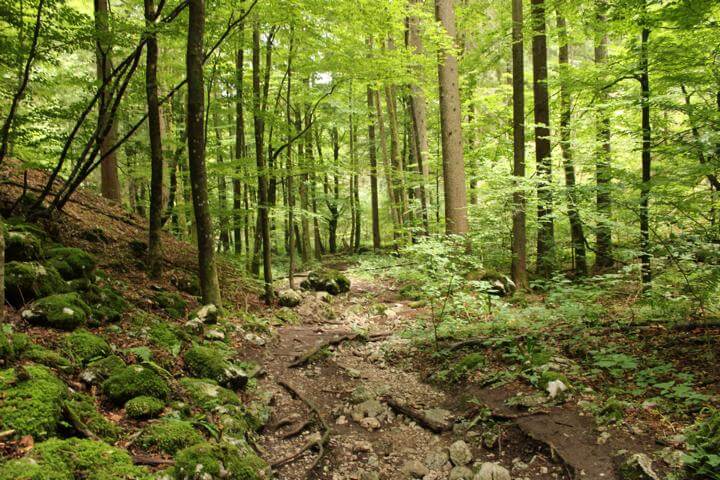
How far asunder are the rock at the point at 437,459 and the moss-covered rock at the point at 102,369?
370 cm

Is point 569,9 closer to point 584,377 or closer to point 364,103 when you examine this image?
point 584,377

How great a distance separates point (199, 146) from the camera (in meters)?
7.59

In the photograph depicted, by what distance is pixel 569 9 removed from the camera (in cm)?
953

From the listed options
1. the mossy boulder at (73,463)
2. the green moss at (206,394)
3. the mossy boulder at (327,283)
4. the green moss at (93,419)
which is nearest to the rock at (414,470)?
the green moss at (206,394)

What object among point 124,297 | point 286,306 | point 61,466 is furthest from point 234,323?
point 61,466

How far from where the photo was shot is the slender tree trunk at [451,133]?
10.0m

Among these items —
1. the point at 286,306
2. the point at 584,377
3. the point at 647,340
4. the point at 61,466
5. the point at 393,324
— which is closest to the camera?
the point at 61,466

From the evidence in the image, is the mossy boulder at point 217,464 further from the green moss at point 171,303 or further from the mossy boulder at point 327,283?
the mossy boulder at point 327,283

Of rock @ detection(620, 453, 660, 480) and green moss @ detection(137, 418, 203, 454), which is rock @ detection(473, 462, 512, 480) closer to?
rock @ detection(620, 453, 660, 480)

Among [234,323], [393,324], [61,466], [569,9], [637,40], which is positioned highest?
[569,9]

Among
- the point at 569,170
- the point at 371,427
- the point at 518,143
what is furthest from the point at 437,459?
the point at 569,170

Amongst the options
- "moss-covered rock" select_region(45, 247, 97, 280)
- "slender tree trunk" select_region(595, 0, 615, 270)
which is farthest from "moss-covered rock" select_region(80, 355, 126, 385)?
"slender tree trunk" select_region(595, 0, 615, 270)

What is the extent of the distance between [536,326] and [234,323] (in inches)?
231

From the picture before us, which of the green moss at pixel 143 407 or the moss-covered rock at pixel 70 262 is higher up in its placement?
the moss-covered rock at pixel 70 262
